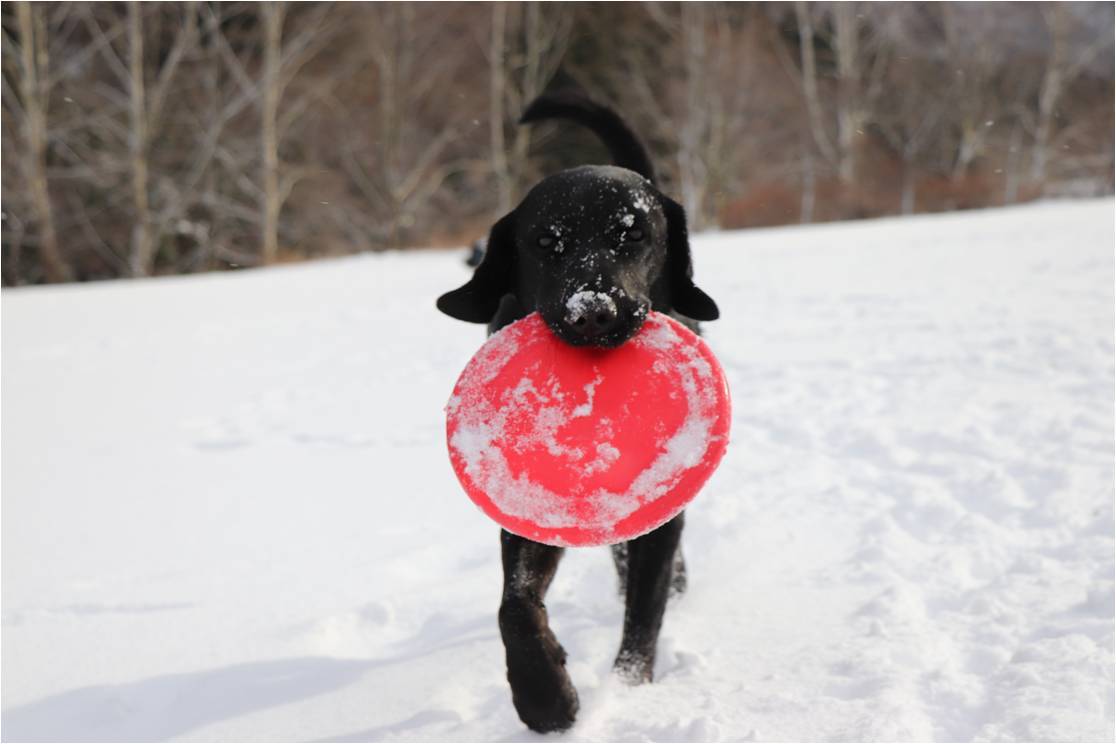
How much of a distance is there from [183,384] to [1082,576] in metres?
5.56

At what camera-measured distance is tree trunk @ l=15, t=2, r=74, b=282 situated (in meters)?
15.8

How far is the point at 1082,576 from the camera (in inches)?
104

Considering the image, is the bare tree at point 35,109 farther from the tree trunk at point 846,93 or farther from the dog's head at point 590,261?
the tree trunk at point 846,93

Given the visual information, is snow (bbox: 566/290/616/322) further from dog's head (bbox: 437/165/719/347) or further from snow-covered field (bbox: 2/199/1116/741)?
snow-covered field (bbox: 2/199/1116/741)

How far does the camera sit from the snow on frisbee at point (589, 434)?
1.92 meters

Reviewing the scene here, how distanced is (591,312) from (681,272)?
0.66 m

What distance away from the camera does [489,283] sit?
2.40 m

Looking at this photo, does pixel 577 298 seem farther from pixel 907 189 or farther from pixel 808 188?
pixel 907 189

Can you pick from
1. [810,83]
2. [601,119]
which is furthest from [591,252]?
[810,83]

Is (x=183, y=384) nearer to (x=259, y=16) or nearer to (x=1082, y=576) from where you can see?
(x=1082, y=576)

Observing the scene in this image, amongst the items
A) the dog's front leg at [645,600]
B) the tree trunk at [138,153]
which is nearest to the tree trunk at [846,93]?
the tree trunk at [138,153]

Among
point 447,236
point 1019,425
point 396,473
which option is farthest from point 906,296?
point 447,236

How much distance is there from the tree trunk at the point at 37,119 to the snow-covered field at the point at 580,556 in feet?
36.6

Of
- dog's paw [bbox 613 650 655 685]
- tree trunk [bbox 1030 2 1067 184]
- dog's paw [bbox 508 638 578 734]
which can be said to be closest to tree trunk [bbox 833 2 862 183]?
tree trunk [bbox 1030 2 1067 184]
